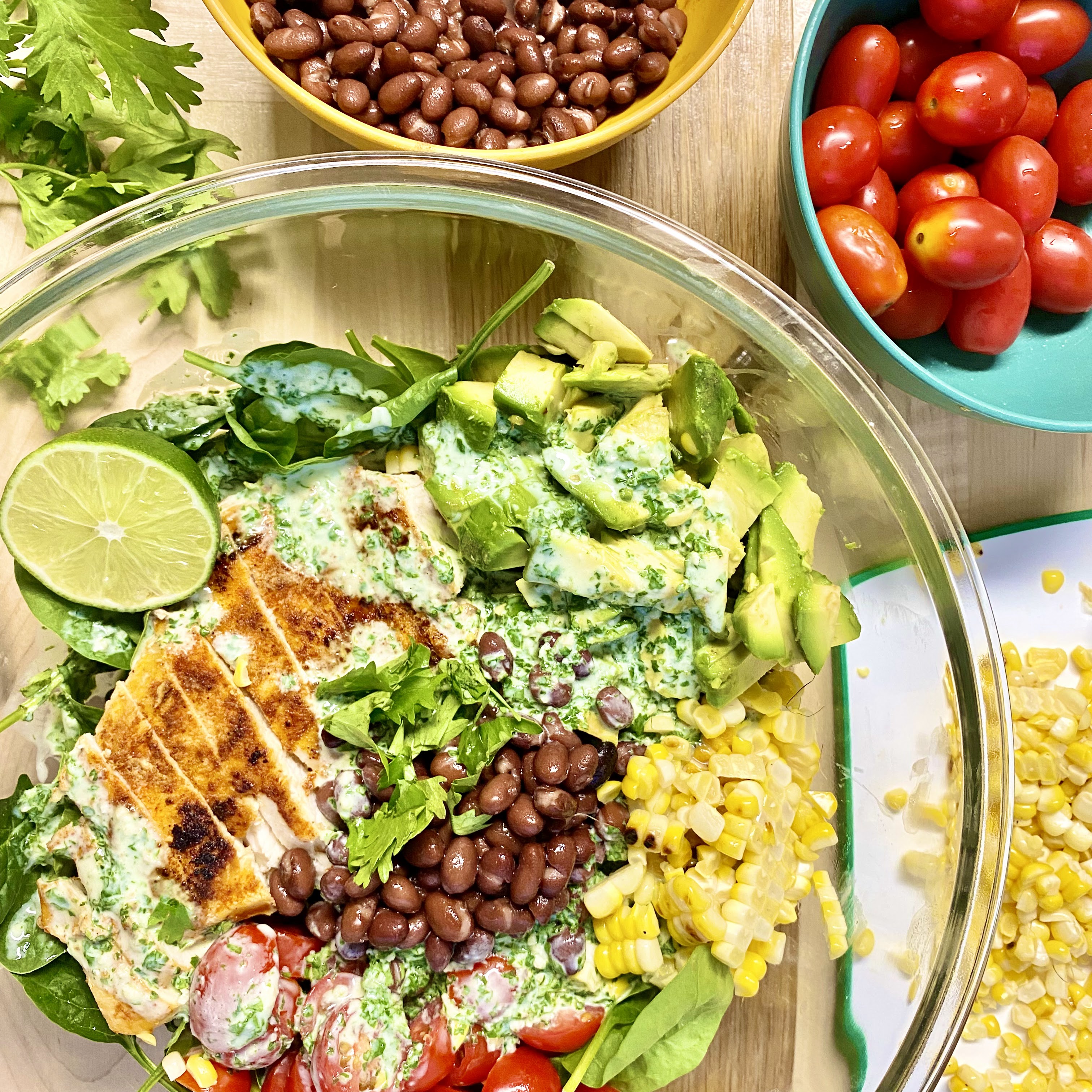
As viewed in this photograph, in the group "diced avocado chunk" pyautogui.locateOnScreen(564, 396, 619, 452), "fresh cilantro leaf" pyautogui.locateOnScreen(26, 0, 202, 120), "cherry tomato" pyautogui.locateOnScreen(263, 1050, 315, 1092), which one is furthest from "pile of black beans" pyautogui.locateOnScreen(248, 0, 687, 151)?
"cherry tomato" pyautogui.locateOnScreen(263, 1050, 315, 1092)

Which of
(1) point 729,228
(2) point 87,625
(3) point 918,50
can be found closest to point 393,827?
(2) point 87,625

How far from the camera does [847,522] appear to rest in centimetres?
216

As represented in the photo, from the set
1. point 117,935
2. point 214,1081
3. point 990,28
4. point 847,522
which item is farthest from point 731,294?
point 214,1081

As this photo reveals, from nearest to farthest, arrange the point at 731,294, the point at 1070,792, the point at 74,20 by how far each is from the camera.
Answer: the point at 74,20 → the point at 731,294 → the point at 1070,792

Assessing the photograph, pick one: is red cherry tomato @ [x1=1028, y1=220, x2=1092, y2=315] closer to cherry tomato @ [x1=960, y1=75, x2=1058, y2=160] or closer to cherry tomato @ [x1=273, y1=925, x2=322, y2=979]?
cherry tomato @ [x1=960, y1=75, x2=1058, y2=160]

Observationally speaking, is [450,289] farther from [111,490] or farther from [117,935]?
[117,935]

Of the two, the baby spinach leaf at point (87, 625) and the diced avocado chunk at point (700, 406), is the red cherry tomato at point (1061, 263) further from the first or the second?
the baby spinach leaf at point (87, 625)

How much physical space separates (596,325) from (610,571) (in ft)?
1.65

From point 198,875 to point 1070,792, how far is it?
2051 mm

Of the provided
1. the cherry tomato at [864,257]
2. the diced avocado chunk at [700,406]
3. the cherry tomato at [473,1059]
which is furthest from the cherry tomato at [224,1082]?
the cherry tomato at [864,257]

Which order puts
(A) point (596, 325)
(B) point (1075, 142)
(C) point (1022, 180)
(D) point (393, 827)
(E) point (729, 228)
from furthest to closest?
(E) point (729, 228) → (B) point (1075, 142) → (C) point (1022, 180) → (A) point (596, 325) → (D) point (393, 827)

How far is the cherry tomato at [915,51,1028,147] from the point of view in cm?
198

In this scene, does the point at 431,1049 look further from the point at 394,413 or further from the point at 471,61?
the point at 471,61

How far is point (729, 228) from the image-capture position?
7.50ft
